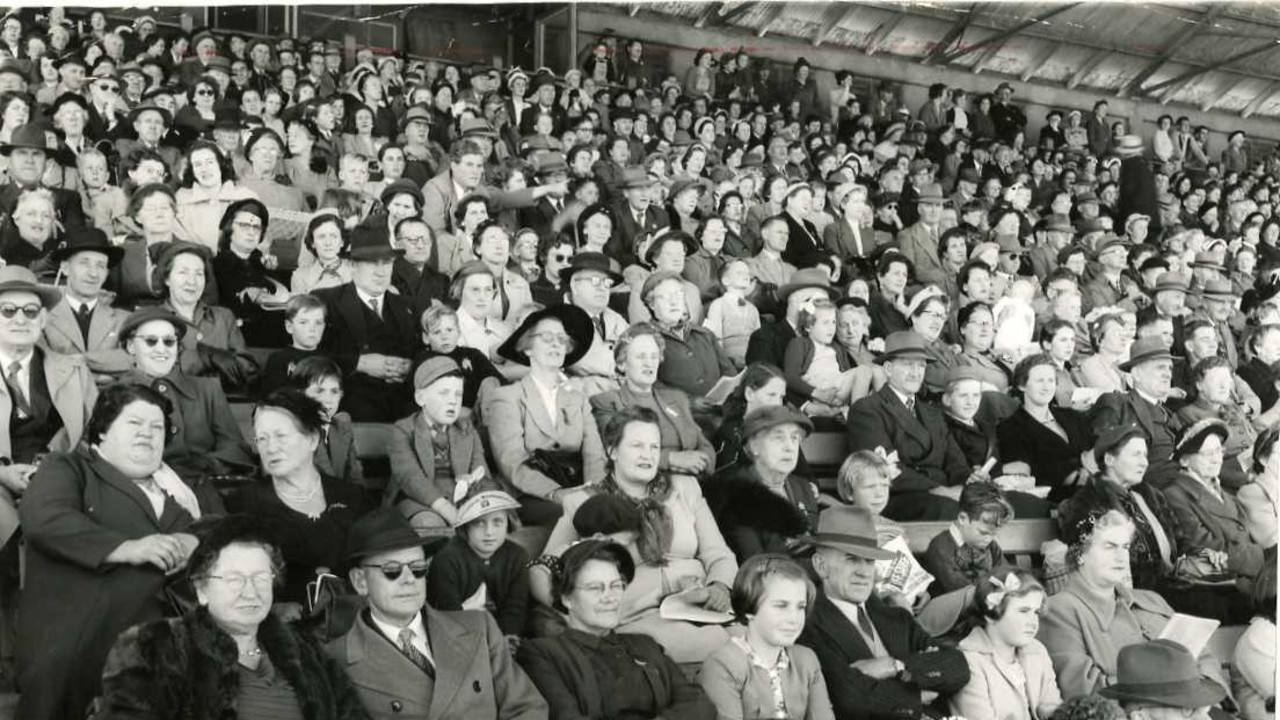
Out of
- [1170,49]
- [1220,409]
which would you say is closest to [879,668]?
[1220,409]

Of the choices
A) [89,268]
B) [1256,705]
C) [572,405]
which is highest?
[89,268]

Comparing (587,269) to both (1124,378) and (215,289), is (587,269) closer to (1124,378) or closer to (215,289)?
(215,289)

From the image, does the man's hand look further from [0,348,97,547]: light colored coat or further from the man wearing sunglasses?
[0,348,97,547]: light colored coat

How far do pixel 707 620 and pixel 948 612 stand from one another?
831 millimetres

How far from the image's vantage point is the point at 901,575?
4270 mm

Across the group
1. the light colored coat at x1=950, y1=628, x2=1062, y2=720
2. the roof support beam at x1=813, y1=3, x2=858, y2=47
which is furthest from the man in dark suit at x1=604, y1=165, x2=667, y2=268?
the roof support beam at x1=813, y1=3, x2=858, y2=47

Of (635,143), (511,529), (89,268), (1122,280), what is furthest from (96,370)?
(1122,280)

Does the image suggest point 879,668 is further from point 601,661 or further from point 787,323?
point 787,323

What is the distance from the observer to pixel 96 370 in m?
4.23

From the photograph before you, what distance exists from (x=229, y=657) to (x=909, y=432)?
3.40m

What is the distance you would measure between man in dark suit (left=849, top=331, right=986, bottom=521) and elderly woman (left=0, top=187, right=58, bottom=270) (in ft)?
11.2

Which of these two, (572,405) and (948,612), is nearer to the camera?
(948,612)

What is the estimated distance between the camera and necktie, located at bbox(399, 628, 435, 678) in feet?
10.4

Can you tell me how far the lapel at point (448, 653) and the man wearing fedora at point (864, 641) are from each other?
1049 millimetres
